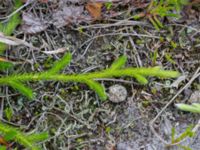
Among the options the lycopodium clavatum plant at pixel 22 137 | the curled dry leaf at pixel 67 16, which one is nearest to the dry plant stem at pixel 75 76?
the lycopodium clavatum plant at pixel 22 137

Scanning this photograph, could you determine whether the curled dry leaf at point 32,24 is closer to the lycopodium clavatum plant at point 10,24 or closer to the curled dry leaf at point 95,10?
the lycopodium clavatum plant at point 10,24

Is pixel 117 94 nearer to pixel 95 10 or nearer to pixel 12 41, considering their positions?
pixel 95 10

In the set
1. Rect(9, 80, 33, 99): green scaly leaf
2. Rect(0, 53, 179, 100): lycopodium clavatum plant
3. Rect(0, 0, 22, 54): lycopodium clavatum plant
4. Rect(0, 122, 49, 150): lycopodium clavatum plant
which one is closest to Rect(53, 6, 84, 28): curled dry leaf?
Rect(0, 0, 22, 54): lycopodium clavatum plant

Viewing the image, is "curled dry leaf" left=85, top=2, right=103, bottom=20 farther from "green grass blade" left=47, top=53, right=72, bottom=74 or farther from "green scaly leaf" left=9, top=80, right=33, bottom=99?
"green scaly leaf" left=9, top=80, right=33, bottom=99

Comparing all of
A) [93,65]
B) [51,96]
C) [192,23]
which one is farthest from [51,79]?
[192,23]

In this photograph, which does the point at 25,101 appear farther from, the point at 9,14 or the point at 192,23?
the point at 192,23

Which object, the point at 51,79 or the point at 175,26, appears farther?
the point at 175,26
